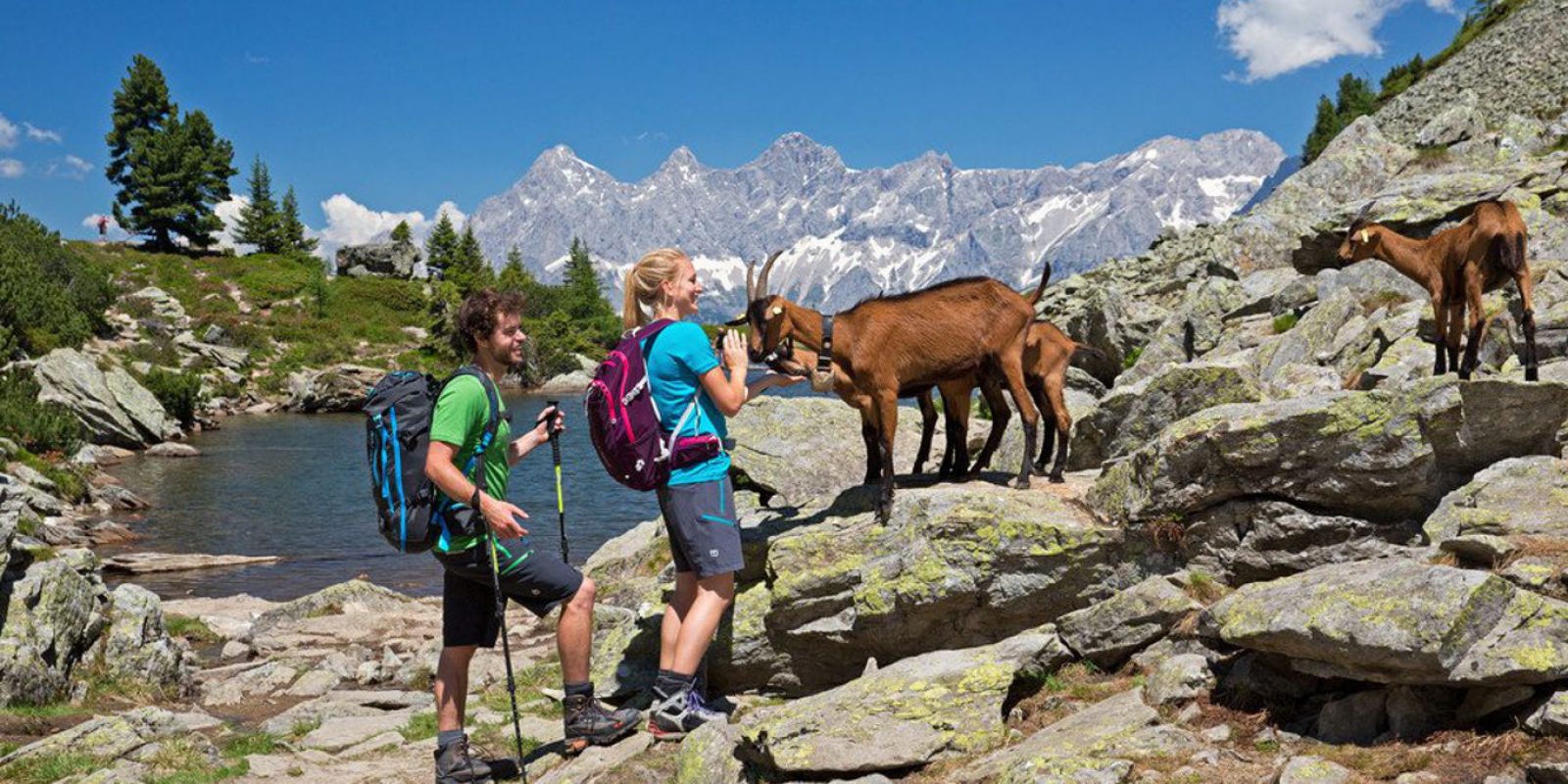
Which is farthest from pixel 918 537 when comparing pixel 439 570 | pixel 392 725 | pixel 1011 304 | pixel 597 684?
pixel 439 570

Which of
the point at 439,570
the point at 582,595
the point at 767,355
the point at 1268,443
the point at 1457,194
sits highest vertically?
the point at 1457,194

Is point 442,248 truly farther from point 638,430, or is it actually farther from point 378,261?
point 638,430

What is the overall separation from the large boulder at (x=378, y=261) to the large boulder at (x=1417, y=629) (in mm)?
110041

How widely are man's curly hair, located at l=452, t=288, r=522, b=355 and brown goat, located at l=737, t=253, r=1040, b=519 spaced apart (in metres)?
2.29

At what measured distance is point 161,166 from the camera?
98.4 metres

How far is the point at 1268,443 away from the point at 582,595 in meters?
5.12

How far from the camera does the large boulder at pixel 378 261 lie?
10700 centimetres

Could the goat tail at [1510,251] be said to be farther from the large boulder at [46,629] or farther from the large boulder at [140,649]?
the large boulder at [46,629]

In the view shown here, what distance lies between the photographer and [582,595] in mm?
6910

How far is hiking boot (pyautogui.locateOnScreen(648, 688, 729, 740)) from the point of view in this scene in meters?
7.08

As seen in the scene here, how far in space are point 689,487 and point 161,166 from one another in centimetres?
11166

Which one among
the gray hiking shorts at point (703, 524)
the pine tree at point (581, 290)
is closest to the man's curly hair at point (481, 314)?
the gray hiking shorts at point (703, 524)

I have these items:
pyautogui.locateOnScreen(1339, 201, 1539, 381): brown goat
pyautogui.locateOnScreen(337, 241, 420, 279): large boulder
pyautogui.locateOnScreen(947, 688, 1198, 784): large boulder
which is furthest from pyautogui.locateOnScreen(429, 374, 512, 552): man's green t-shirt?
pyautogui.locateOnScreen(337, 241, 420, 279): large boulder

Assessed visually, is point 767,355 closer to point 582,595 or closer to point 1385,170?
point 582,595
